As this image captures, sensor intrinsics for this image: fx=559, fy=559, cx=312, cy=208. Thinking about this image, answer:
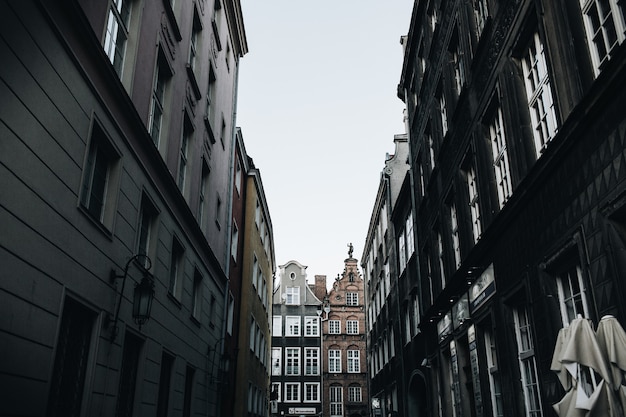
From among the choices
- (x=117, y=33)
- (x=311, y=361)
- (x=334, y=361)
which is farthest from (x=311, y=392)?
(x=117, y=33)

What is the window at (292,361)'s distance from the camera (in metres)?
51.5

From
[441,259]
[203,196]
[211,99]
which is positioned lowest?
[441,259]

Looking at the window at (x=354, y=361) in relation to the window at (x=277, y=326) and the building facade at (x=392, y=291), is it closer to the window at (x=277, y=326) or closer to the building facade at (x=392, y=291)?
the window at (x=277, y=326)

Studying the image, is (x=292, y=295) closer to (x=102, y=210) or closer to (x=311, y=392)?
(x=311, y=392)

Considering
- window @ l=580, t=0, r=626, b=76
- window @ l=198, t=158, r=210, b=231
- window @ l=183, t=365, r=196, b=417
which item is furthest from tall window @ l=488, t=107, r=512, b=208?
window @ l=183, t=365, r=196, b=417

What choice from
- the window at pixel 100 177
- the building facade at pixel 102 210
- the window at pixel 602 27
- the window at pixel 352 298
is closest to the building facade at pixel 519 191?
the window at pixel 602 27

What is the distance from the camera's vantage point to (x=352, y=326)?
54.9 m

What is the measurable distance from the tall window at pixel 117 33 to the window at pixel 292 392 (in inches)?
1760

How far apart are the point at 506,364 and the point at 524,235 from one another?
8.60ft

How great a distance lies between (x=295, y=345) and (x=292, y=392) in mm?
4230

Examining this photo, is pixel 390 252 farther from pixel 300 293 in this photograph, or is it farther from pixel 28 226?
pixel 300 293

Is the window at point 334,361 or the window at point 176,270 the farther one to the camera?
the window at point 334,361

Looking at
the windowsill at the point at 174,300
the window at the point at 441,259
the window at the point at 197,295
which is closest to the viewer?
the windowsill at the point at 174,300

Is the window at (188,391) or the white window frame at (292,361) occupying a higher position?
the white window frame at (292,361)
